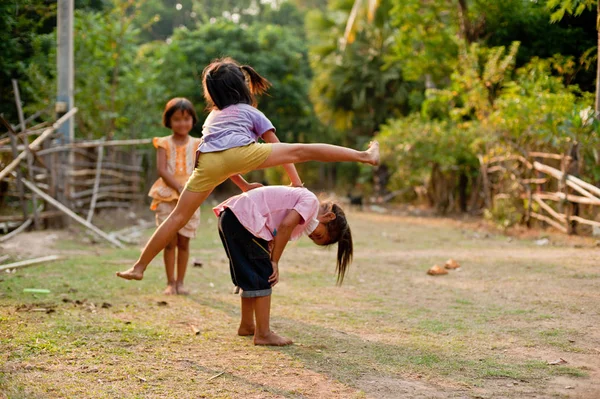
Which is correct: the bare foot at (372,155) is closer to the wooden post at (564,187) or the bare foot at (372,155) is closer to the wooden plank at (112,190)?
the wooden post at (564,187)

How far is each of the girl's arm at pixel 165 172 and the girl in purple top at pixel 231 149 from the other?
1457 mm

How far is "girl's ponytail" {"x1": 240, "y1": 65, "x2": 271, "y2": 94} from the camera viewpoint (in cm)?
422

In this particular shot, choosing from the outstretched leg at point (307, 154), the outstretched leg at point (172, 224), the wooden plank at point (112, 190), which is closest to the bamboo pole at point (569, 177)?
the outstretched leg at point (307, 154)

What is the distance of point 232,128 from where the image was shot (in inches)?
154

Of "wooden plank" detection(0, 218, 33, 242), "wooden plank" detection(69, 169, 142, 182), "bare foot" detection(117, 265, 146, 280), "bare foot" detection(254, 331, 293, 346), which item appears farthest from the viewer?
"wooden plank" detection(69, 169, 142, 182)

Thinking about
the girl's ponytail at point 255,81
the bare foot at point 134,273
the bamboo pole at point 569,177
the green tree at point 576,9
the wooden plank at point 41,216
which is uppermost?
the green tree at point 576,9

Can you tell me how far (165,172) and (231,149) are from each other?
190cm

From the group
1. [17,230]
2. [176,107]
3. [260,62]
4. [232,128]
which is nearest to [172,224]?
[232,128]

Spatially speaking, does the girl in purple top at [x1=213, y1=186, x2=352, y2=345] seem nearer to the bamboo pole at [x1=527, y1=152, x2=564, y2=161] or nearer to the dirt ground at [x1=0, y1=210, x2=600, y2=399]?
the dirt ground at [x1=0, y1=210, x2=600, y2=399]

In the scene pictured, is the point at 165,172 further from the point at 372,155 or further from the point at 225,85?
the point at 372,155

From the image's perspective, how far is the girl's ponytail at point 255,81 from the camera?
4.22 metres

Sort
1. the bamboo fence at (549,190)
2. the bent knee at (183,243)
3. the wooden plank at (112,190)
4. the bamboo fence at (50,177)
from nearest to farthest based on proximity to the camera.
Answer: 1. the bent knee at (183,243)
2. the bamboo fence at (50,177)
3. the bamboo fence at (549,190)
4. the wooden plank at (112,190)

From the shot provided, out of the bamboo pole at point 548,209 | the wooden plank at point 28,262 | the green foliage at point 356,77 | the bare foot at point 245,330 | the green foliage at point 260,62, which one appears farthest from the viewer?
the green foliage at point 356,77

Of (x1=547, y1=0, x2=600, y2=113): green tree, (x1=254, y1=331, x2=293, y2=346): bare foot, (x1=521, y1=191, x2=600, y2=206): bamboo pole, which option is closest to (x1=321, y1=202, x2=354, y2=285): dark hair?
(x1=254, y1=331, x2=293, y2=346): bare foot
